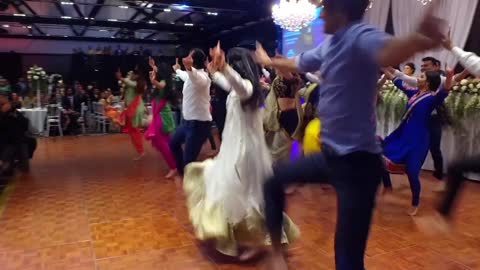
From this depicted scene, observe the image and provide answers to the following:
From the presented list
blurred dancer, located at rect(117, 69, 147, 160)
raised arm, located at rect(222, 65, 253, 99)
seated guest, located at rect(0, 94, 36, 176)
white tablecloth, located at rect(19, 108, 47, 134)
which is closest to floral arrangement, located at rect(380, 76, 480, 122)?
raised arm, located at rect(222, 65, 253, 99)

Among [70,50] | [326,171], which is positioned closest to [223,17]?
[70,50]

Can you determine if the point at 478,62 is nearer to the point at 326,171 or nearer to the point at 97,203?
the point at 326,171

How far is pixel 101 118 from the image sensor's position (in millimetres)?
10250

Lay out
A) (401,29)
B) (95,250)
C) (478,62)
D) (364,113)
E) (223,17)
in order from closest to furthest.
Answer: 1. (364,113)
2. (478,62)
3. (95,250)
4. (401,29)
5. (223,17)

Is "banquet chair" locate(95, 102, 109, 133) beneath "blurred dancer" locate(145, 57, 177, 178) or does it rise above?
beneath

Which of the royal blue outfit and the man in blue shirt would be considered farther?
the royal blue outfit

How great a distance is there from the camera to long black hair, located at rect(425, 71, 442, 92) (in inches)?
136

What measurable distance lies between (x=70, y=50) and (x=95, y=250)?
15784 millimetres

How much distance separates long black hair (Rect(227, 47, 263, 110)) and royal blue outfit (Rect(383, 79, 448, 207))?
1.59 m

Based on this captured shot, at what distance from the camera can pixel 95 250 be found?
2713 mm

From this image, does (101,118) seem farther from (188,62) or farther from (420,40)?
(420,40)

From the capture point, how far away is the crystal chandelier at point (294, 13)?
671cm

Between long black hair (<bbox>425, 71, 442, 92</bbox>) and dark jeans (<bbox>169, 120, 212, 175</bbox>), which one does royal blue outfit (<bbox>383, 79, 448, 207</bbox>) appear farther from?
dark jeans (<bbox>169, 120, 212, 175</bbox>)

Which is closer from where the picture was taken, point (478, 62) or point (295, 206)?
point (478, 62)
